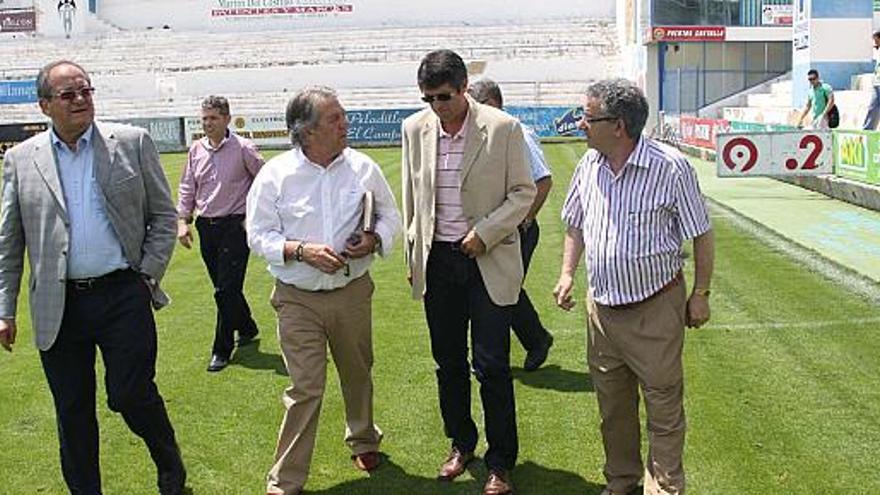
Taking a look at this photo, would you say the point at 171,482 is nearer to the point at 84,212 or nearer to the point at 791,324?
the point at 84,212

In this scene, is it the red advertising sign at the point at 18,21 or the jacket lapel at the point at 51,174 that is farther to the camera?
the red advertising sign at the point at 18,21

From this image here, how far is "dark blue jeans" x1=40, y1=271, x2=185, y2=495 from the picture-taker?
4.75m

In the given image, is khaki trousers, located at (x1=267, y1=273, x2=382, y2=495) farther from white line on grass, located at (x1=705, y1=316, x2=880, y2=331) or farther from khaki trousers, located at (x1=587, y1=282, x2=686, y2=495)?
white line on grass, located at (x1=705, y1=316, x2=880, y2=331)

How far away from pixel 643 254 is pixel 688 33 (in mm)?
39563

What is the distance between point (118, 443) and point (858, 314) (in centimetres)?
564

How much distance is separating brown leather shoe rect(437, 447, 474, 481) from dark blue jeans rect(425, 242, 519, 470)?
0.19 metres

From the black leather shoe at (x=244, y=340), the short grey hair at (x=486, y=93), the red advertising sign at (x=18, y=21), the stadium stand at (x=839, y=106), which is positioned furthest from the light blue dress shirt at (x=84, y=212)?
the red advertising sign at (x=18, y=21)

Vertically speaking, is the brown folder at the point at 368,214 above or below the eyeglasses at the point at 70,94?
below

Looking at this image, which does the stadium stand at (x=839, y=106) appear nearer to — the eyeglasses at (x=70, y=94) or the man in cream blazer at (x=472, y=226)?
the man in cream blazer at (x=472, y=226)

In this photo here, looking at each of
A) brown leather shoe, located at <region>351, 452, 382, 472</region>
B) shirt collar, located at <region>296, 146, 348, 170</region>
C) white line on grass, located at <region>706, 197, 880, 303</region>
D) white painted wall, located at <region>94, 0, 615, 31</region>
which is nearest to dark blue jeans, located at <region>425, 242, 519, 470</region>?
brown leather shoe, located at <region>351, 452, 382, 472</region>

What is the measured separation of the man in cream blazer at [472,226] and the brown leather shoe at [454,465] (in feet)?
0.82

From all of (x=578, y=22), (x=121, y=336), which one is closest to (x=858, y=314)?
(x=121, y=336)

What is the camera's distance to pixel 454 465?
5.41 metres

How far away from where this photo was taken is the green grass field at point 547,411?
17.7 ft
